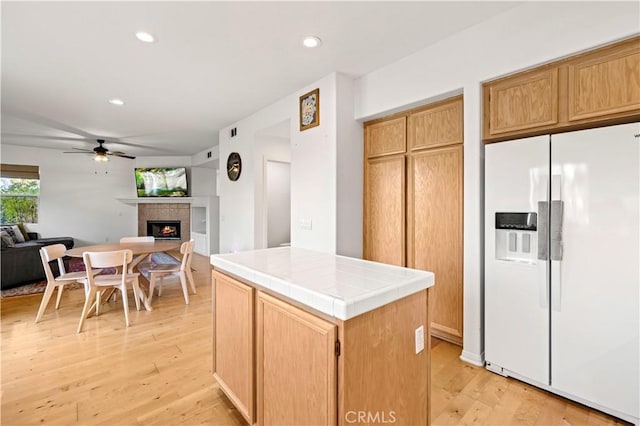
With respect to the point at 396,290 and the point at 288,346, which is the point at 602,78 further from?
the point at 288,346

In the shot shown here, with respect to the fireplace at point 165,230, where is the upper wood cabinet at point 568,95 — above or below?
above

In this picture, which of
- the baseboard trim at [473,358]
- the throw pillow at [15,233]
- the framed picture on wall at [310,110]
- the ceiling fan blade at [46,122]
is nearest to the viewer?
the baseboard trim at [473,358]

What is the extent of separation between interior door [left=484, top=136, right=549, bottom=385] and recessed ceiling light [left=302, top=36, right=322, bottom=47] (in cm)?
158

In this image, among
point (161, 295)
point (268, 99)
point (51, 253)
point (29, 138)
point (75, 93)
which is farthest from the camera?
point (29, 138)

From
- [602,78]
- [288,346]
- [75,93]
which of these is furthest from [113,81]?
[602,78]

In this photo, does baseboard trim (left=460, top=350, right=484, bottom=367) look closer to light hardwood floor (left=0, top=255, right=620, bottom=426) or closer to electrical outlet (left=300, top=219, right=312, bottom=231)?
light hardwood floor (left=0, top=255, right=620, bottom=426)

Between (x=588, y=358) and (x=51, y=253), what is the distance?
4665 millimetres

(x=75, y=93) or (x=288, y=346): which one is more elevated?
(x=75, y=93)

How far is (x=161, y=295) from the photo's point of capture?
13.4ft

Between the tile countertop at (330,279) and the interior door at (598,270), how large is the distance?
3.60ft

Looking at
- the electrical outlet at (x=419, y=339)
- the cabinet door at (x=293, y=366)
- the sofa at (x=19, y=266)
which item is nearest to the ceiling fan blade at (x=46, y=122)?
the sofa at (x=19, y=266)

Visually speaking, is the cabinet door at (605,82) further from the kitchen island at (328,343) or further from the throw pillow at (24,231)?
the throw pillow at (24,231)

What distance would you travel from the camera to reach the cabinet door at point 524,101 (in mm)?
1913

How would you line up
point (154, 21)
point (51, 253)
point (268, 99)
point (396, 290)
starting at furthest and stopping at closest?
point (268, 99) → point (51, 253) → point (154, 21) → point (396, 290)
